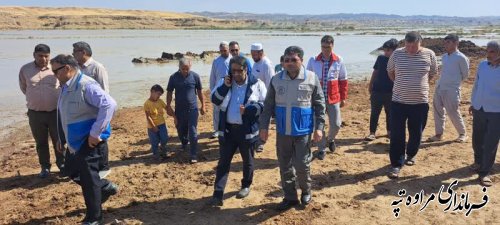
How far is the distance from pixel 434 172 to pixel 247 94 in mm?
3150

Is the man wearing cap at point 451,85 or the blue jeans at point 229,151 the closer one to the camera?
the blue jeans at point 229,151

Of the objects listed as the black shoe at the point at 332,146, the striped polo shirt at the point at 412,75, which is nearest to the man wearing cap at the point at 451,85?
the striped polo shirt at the point at 412,75

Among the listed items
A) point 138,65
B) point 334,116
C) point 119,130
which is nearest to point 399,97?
point 334,116

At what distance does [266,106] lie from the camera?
5047 millimetres

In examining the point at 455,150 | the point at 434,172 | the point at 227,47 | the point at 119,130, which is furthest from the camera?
the point at 119,130

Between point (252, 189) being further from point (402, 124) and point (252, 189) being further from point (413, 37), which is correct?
point (413, 37)

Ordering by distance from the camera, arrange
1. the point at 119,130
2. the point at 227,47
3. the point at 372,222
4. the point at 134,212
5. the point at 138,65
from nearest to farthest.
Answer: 1. the point at 372,222
2. the point at 134,212
3. the point at 227,47
4. the point at 119,130
5. the point at 138,65

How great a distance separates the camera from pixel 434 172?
6336 mm

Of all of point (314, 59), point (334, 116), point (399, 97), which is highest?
point (314, 59)

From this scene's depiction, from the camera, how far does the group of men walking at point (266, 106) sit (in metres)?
4.55

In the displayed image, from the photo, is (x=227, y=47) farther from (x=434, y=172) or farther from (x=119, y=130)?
(x=434, y=172)

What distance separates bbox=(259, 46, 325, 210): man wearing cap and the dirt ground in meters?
0.47

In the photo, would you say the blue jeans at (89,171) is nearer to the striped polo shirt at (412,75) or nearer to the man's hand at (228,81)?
the man's hand at (228,81)

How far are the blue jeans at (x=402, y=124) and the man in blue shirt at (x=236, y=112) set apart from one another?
200 cm
